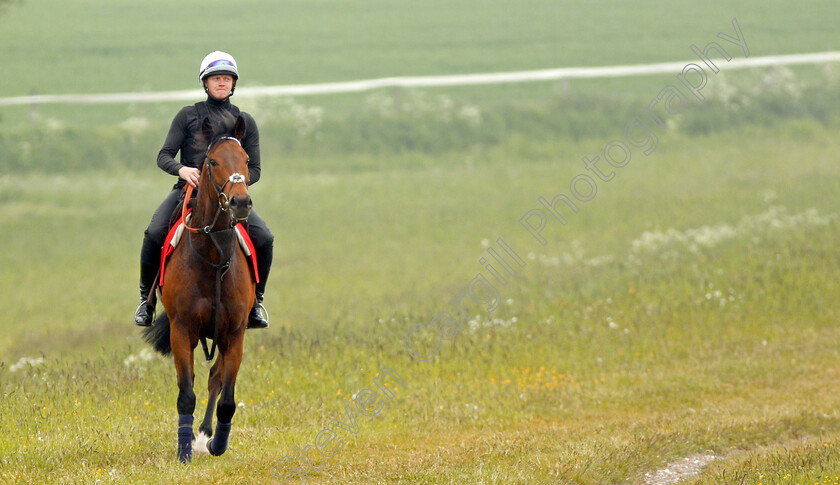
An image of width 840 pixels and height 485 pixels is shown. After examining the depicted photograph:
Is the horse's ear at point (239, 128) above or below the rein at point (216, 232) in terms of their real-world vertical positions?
above

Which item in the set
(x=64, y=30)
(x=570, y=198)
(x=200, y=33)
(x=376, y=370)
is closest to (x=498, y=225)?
(x=570, y=198)

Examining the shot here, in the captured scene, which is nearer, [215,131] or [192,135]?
[215,131]

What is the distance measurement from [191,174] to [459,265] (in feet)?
43.6

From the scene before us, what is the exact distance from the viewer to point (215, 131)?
304 inches

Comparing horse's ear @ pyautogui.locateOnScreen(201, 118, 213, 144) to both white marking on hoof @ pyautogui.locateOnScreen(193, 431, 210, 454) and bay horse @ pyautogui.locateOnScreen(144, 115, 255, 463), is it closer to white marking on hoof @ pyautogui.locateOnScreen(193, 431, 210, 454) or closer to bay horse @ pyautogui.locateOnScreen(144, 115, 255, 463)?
bay horse @ pyautogui.locateOnScreen(144, 115, 255, 463)

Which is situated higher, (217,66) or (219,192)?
(217,66)

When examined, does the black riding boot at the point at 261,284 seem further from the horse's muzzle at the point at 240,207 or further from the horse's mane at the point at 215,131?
the horse's muzzle at the point at 240,207

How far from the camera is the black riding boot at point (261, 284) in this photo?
353 inches

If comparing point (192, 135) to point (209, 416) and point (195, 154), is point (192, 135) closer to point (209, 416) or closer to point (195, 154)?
point (195, 154)

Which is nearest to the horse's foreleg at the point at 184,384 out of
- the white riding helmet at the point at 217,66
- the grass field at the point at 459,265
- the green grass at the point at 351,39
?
the grass field at the point at 459,265

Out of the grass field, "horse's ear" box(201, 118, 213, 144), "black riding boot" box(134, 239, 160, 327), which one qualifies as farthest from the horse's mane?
the grass field

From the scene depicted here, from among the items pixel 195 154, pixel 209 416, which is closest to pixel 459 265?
pixel 209 416

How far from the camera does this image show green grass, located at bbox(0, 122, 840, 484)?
9125mm

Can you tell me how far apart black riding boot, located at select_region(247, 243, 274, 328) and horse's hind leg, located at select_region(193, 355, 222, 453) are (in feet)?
1.59
